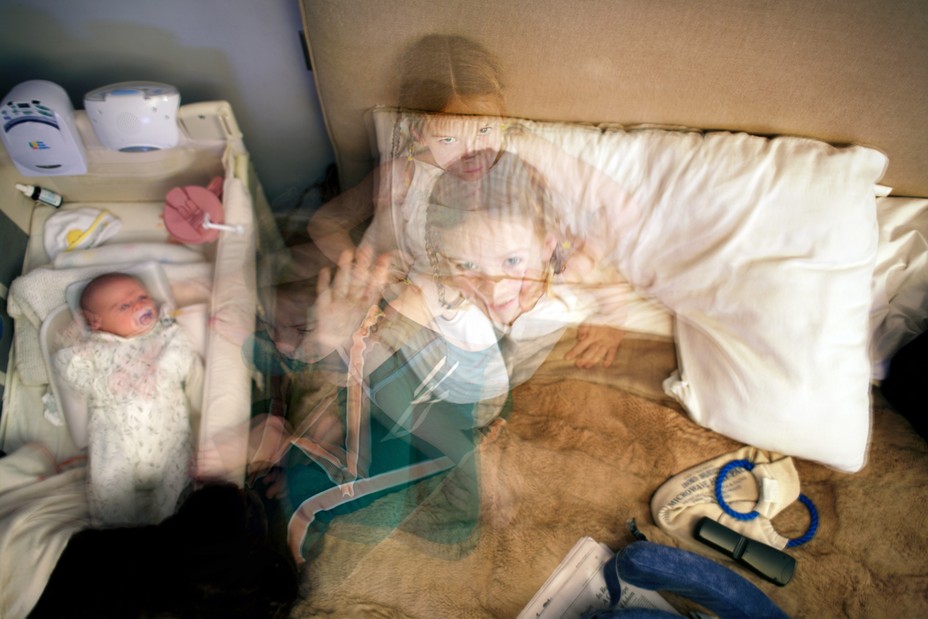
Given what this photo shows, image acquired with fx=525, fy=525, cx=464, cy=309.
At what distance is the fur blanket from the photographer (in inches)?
36.8

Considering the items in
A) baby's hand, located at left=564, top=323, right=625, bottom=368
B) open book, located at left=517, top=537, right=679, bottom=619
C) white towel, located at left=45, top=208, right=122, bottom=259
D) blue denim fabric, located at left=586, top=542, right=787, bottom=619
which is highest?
white towel, located at left=45, top=208, right=122, bottom=259

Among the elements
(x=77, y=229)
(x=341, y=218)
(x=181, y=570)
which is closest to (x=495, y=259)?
(x=341, y=218)

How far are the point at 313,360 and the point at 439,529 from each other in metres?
0.41

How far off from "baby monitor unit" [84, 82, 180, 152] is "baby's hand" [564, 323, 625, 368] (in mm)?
1036

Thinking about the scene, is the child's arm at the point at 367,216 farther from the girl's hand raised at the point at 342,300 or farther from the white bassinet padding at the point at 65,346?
the white bassinet padding at the point at 65,346

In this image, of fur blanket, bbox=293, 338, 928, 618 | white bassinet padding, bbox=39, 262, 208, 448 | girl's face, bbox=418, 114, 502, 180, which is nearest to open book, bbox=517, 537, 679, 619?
fur blanket, bbox=293, 338, 928, 618

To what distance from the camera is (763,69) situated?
3.11 ft

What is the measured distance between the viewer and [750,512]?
3.31 ft

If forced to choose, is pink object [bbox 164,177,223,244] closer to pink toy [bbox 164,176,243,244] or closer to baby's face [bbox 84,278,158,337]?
pink toy [bbox 164,176,243,244]

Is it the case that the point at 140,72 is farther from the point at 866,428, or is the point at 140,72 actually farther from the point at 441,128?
the point at 866,428

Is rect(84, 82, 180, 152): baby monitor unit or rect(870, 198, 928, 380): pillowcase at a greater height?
rect(84, 82, 180, 152): baby monitor unit

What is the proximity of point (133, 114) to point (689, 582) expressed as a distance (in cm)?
143

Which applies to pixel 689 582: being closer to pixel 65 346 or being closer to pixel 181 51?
pixel 65 346

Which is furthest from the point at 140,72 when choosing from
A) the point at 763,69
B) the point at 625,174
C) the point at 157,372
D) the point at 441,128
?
the point at 763,69
